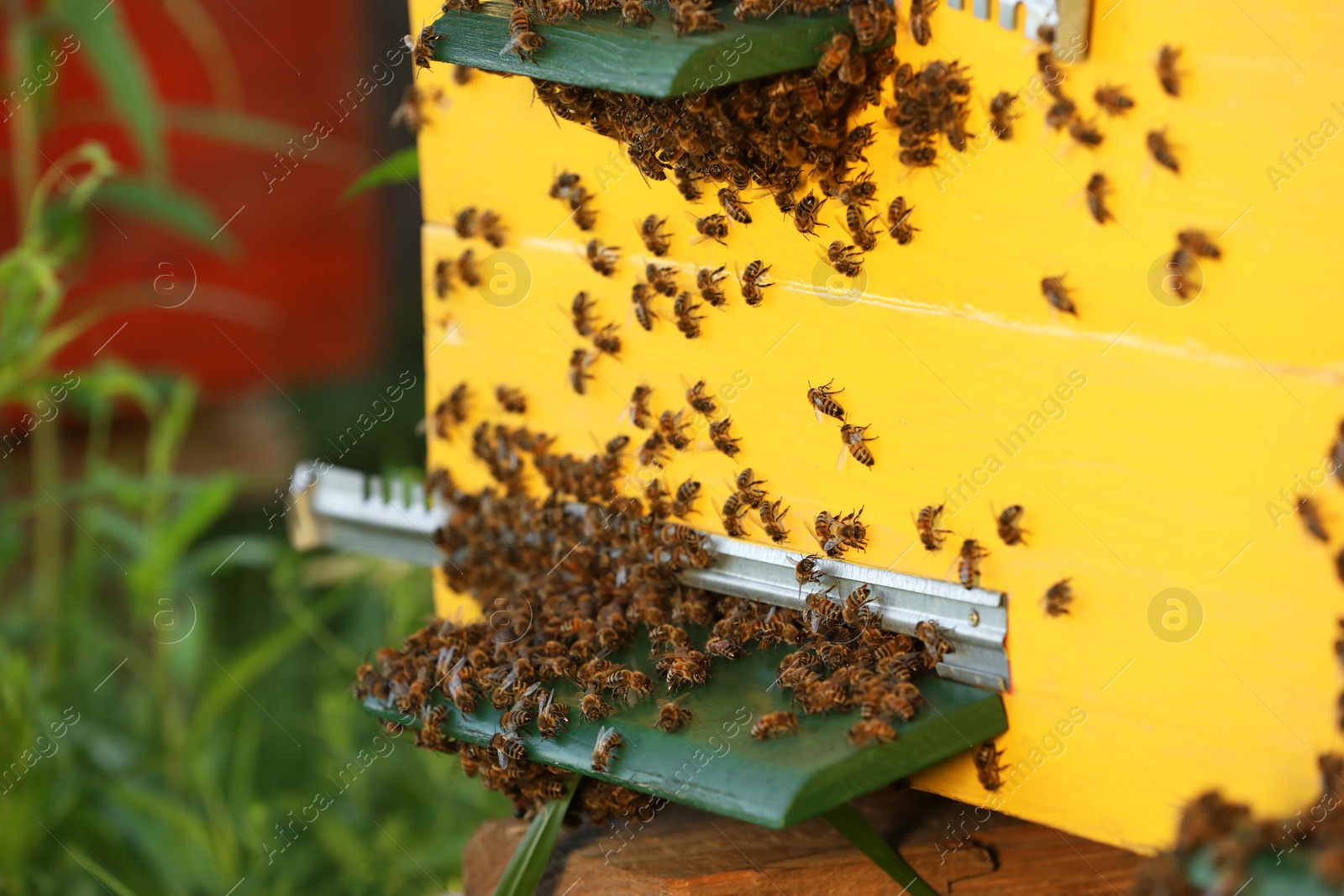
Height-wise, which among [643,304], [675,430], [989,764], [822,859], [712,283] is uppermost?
[712,283]

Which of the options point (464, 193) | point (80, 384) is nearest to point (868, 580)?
point (464, 193)

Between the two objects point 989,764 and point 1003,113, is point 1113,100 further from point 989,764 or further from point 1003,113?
point 989,764

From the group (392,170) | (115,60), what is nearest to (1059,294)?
(392,170)

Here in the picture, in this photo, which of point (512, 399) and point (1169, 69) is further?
point (512, 399)

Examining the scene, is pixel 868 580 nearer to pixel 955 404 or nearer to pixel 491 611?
pixel 955 404

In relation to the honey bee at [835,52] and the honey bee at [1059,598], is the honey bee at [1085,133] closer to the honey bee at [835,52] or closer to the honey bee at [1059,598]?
the honey bee at [835,52]
